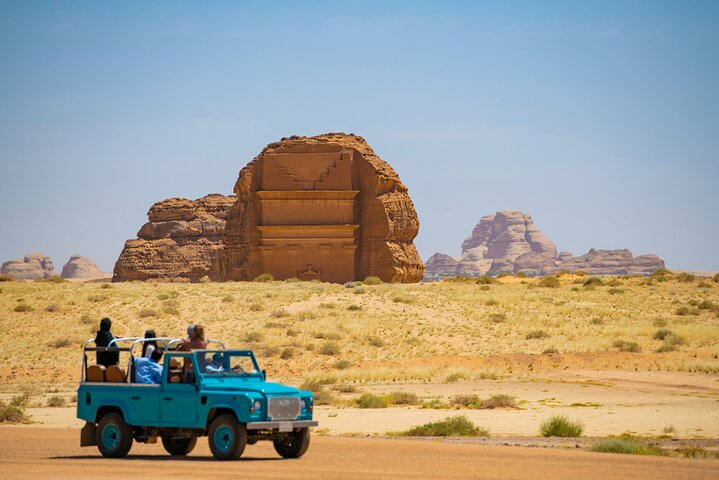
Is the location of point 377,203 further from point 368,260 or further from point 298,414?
point 298,414

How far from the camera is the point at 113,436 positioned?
14633 mm

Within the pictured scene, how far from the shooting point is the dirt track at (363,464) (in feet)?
42.2

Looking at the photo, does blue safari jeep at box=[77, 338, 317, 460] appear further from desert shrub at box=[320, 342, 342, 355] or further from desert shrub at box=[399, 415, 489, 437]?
desert shrub at box=[320, 342, 342, 355]

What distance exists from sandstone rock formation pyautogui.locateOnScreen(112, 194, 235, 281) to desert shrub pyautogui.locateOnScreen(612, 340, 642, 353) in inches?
2450

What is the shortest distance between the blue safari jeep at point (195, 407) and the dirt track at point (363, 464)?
28cm

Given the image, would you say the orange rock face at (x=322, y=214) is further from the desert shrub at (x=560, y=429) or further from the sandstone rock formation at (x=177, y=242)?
the sandstone rock formation at (x=177, y=242)

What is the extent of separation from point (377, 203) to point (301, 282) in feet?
17.7

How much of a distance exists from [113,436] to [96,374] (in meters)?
0.88

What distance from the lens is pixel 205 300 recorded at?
Answer: 4450cm

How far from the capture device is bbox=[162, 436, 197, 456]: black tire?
15133 mm

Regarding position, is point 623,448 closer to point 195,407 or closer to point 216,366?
point 216,366

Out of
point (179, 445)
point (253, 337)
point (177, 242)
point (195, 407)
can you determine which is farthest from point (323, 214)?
point (177, 242)

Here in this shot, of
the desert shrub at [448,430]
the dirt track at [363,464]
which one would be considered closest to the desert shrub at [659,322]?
the desert shrub at [448,430]

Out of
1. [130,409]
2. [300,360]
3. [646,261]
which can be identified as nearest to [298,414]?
[130,409]
